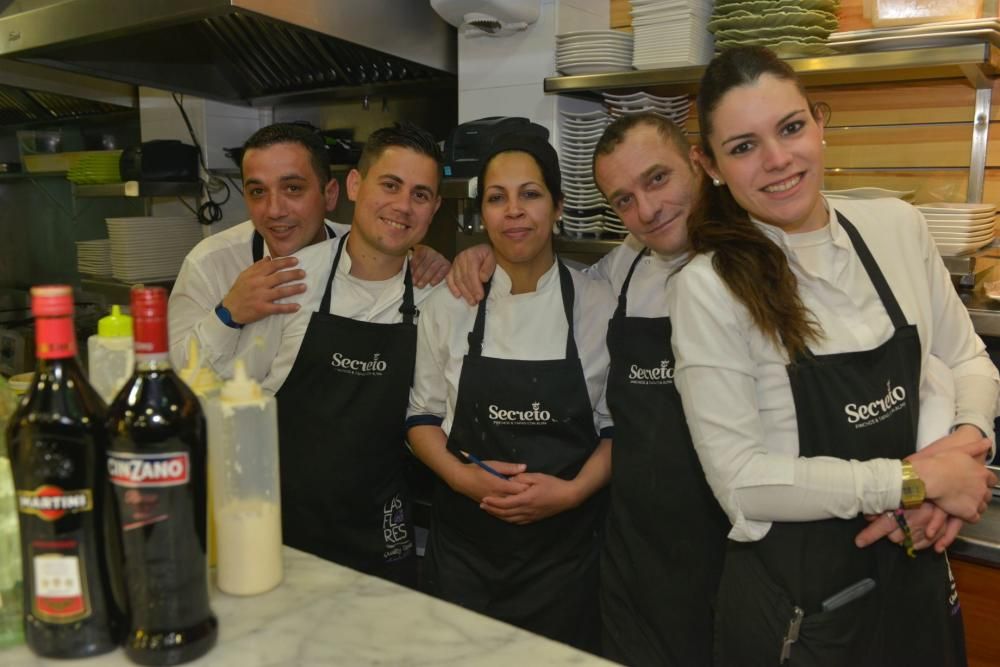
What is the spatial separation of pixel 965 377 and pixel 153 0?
85.1 inches

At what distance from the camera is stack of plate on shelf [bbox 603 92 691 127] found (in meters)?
2.60

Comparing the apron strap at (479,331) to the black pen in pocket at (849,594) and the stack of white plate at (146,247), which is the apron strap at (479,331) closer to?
the black pen in pocket at (849,594)

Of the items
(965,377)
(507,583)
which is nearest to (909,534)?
A: (965,377)

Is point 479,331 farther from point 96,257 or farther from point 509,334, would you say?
point 96,257

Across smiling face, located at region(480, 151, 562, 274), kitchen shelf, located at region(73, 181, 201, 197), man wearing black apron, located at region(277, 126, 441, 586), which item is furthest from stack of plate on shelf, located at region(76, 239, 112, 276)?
smiling face, located at region(480, 151, 562, 274)

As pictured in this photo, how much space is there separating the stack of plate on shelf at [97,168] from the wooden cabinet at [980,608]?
3.67 meters

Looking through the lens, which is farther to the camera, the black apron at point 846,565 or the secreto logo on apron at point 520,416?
the secreto logo on apron at point 520,416

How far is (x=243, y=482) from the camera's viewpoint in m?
1.00

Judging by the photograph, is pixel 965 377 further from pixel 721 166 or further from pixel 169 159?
pixel 169 159

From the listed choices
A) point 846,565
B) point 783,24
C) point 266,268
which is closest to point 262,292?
point 266,268

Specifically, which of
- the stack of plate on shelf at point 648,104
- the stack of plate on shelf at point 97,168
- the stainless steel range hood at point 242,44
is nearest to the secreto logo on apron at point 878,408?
the stack of plate on shelf at point 648,104

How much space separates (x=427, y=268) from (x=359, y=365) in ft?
1.07

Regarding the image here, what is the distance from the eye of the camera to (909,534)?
1.34 m

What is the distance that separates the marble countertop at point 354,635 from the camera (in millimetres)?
888
